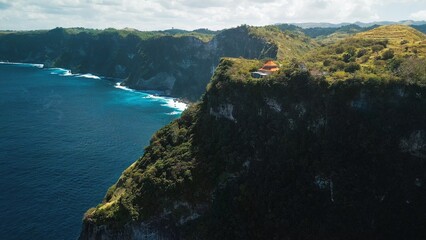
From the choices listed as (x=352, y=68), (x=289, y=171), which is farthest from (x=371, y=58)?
(x=289, y=171)

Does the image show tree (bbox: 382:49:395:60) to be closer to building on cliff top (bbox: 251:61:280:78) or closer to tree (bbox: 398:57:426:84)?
tree (bbox: 398:57:426:84)

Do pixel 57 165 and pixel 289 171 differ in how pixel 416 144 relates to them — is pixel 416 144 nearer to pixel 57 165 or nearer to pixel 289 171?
pixel 289 171

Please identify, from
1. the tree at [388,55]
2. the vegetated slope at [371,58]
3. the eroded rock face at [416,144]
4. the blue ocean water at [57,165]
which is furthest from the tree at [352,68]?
the blue ocean water at [57,165]

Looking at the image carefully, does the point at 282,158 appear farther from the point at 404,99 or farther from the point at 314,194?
the point at 404,99

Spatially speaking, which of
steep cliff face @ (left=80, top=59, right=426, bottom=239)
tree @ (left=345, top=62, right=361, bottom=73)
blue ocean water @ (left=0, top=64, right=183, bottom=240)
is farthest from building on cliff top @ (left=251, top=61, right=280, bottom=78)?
blue ocean water @ (left=0, top=64, right=183, bottom=240)

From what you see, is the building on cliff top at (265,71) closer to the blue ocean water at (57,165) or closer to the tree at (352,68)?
the tree at (352,68)

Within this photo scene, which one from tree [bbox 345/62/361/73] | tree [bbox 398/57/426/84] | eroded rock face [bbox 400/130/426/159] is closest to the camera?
eroded rock face [bbox 400/130/426/159]
